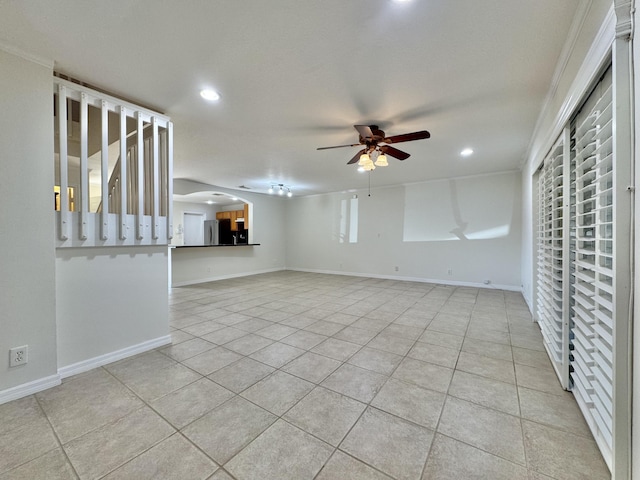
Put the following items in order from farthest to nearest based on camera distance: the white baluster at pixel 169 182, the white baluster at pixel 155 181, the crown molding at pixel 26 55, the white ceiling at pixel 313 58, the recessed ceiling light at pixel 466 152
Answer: the recessed ceiling light at pixel 466 152 → the white baluster at pixel 169 182 → the white baluster at pixel 155 181 → the crown molding at pixel 26 55 → the white ceiling at pixel 313 58

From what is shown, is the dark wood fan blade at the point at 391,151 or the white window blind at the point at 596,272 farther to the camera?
the dark wood fan blade at the point at 391,151

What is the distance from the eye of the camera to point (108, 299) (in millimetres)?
2312

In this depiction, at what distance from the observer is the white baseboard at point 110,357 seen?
2084mm

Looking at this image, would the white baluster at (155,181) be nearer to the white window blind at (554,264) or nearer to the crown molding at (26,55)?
the crown molding at (26,55)

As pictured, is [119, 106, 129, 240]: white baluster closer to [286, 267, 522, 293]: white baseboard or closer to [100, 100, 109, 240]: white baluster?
[100, 100, 109, 240]: white baluster

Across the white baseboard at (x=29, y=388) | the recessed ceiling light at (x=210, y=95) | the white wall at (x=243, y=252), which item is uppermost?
the recessed ceiling light at (x=210, y=95)

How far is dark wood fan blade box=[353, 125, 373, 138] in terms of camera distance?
254 cm

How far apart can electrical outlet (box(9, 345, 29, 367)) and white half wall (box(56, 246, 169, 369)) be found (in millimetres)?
212

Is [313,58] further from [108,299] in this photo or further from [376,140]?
[108,299]

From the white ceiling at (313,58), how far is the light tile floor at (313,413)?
2428 millimetres

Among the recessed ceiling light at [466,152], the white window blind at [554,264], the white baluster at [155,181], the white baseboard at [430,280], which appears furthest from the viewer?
the white baseboard at [430,280]

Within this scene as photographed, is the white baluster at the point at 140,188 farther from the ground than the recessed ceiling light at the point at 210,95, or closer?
closer

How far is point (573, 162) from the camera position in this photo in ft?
6.13

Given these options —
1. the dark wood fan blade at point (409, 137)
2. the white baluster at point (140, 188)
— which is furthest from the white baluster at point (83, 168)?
the dark wood fan blade at point (409, 137)
